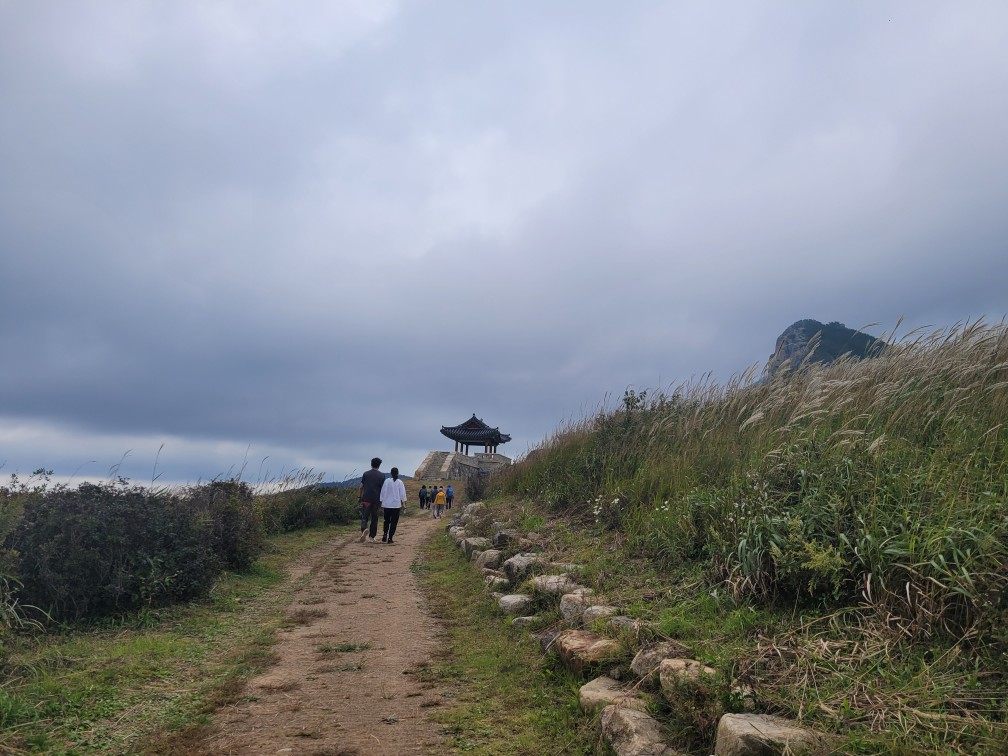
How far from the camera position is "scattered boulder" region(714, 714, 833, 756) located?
2.78m

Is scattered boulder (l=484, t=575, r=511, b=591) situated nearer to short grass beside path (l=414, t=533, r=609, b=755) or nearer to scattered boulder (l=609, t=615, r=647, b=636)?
short grass beside path (l=414, t=533, r=609, b=755)

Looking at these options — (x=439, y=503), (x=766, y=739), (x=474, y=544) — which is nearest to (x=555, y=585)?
(x=766, y=739)

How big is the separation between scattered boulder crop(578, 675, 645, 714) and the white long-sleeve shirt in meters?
9.56

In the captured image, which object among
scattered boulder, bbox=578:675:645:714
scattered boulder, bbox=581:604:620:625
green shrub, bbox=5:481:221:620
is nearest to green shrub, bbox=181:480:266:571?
green shrub, bbox=5:481:221:620

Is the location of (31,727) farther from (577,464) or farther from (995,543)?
(577,464)

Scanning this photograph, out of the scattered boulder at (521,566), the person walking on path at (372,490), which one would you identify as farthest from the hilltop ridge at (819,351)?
the person walking on path at (372,490)

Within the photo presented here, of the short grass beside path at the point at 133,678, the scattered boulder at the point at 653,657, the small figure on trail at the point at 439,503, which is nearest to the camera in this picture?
the short grass beside path at the point at 133,678

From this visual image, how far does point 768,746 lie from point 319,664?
383 centimetres

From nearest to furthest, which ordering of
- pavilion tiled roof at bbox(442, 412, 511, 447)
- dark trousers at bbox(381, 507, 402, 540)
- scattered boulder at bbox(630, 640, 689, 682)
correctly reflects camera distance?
1. scattered boulder at bbox(630, 640, 689, 682)
2. dark trousers at bbox(381, 507, 402, 540)
3. pavilion tiled roof at bbox(442, 412, 511, 447)

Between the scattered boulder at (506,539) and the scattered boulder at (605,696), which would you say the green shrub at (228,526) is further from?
the scattered boulder at (605,696)

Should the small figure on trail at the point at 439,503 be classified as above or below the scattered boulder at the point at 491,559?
above

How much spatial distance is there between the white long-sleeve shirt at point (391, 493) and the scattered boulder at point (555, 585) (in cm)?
715

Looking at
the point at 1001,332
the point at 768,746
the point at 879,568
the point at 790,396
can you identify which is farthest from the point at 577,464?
the point at 768,746

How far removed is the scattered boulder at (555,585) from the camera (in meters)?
6.12
